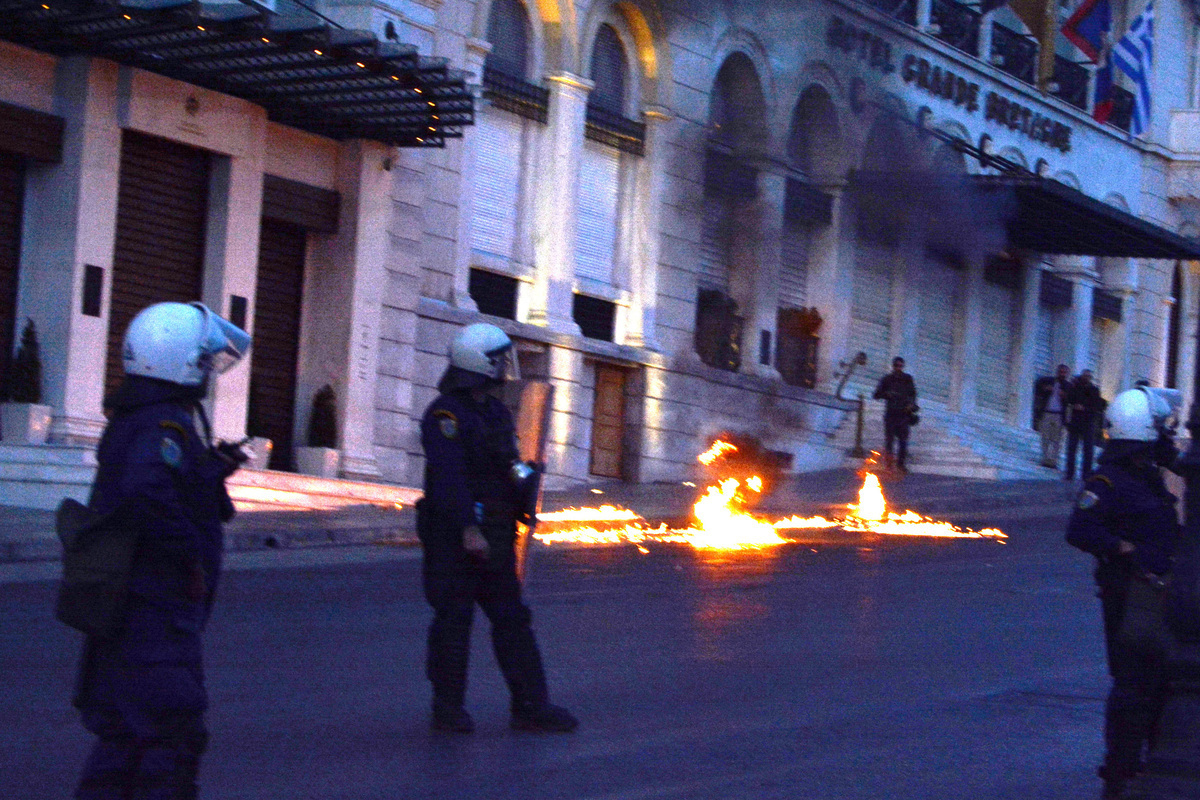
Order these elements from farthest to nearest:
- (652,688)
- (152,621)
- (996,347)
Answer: (996,347), (652,688), (152,621)

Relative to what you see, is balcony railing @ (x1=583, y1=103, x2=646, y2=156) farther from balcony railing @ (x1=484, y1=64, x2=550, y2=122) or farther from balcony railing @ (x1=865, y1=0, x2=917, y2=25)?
balcony railing @ (x1=865, y1=0, x2=917, y2=25)

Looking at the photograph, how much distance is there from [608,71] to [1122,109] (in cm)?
1500

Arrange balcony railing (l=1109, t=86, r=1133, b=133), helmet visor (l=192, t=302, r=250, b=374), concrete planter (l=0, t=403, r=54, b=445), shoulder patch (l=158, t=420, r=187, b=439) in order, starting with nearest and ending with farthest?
1. shoulder patch (l=158, t=420, r=187, b=439)
2. helmet visor (l=192, t=302, r=250, b=374)
3. concrete planter (l=0, t=403, r=54, b=445)
4. balcony railing (l=1109, t=86, r=1133, b=133)

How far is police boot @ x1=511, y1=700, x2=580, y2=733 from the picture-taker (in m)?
7.57

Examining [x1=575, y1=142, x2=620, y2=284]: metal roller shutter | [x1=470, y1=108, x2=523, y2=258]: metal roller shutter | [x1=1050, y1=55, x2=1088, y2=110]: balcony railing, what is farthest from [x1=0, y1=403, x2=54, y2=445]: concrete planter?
[x1=1050, y1=55, x2=1088, y2=110]: balcony railing

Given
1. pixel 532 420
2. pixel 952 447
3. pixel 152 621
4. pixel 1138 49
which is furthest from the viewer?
pixel 1138 49

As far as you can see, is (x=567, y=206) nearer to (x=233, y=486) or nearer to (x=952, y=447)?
(x=233, y=486)

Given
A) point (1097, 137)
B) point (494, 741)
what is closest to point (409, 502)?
point (494, 741)

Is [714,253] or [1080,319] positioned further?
[1080,319]

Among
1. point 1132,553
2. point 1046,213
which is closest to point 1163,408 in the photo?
point 1132,553

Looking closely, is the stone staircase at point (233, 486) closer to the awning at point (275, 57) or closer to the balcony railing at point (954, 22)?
the awning at point (275, 57)

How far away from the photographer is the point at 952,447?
2817 centimetres

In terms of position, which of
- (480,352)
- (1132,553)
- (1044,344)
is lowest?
(1132,553)

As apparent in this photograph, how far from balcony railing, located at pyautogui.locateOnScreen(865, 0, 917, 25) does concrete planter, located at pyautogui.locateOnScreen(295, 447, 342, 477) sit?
798cm
